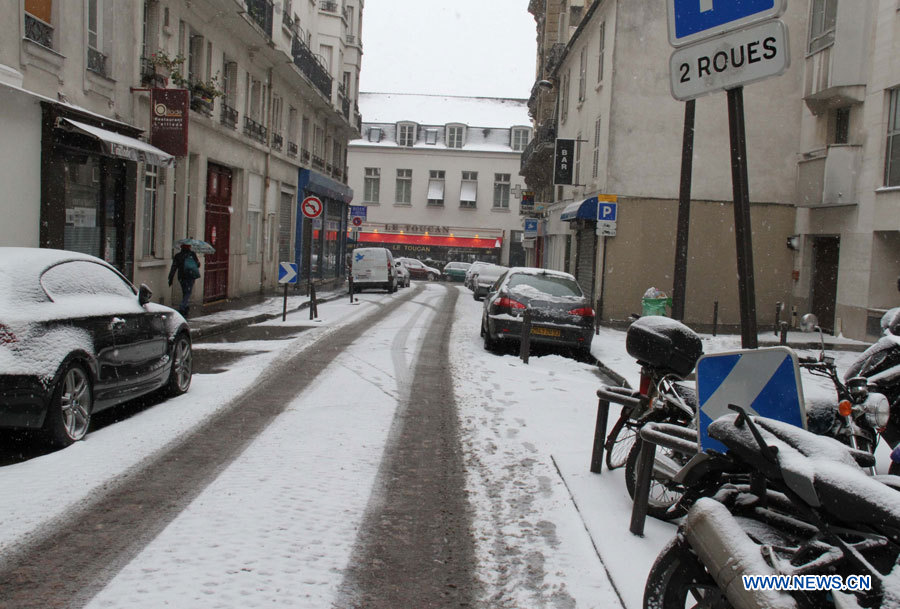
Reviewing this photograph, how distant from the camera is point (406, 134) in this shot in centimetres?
6209

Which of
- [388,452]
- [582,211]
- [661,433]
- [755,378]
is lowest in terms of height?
[388,452]

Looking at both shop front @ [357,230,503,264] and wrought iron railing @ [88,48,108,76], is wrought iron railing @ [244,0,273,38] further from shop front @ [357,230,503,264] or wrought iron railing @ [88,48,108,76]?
shop front @ [357,230,503,264]

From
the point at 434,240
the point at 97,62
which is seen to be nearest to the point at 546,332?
the point at 97,62

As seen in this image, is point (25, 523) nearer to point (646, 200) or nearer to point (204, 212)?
point (204, 212)

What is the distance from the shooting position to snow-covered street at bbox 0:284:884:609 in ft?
12.0

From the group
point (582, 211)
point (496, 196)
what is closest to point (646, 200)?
point (582, 211)

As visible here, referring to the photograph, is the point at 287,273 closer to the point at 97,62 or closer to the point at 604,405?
the point at 97,62

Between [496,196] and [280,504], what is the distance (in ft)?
188

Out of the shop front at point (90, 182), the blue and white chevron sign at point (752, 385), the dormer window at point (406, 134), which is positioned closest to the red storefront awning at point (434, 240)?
the dormer window at point (406, 134)

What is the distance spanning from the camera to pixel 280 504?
4781 millimetres

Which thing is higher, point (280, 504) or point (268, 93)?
point (268, 93)

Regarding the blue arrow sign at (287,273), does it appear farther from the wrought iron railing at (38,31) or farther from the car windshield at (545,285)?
the wrought iron railing at (38,31)

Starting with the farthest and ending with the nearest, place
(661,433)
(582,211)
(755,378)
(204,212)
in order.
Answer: (582,211), (204,212), (661,433), (755,378)

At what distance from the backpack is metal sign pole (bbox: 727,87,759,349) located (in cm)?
1431
